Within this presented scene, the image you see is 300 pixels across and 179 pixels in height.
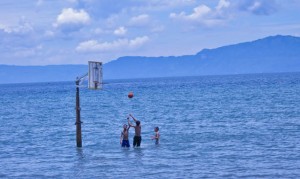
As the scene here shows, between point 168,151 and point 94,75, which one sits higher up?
point 94,75

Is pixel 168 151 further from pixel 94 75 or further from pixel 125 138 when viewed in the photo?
pixel 94 75

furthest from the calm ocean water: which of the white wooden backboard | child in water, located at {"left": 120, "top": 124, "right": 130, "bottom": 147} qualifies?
the white wooden backboard

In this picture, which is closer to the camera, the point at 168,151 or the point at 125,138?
the point at 168,151

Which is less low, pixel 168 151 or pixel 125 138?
pixel 125 138

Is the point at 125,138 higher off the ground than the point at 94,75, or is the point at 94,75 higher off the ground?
the point at 94,75

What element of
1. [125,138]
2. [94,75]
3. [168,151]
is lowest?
[168,151]

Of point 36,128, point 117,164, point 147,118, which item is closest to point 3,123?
point 36,128

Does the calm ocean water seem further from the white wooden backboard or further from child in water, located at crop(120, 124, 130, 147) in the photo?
the white wooden backboard

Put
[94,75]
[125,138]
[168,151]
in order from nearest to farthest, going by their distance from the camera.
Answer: [168,151]
[94,75]
[125,138]

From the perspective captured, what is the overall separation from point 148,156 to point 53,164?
4.82 meters

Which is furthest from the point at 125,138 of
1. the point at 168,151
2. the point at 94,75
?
the point at 94,75

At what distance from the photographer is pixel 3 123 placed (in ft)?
201

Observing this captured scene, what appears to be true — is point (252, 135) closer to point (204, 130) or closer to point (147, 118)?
point (204, 130)

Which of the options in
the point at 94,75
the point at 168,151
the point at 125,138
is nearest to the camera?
the point at 168,151
